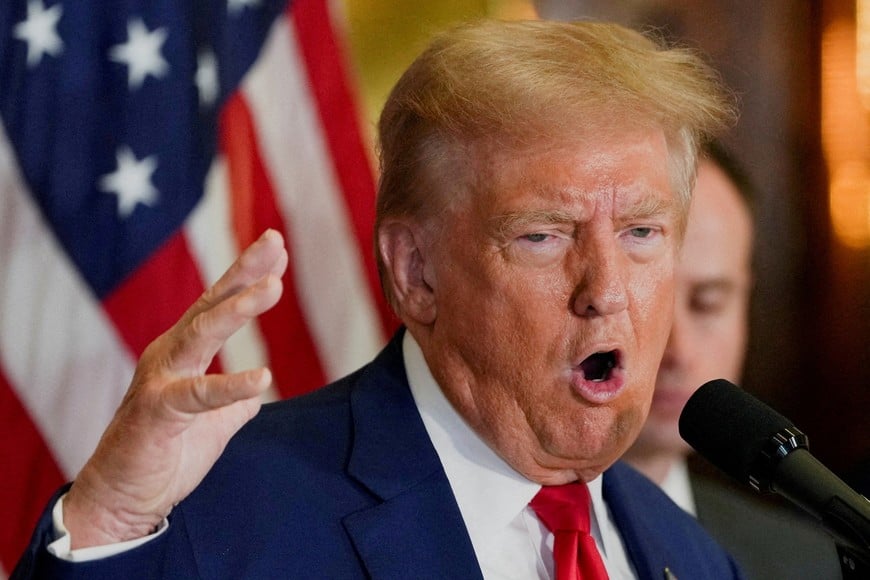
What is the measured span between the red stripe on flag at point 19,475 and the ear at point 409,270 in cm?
100

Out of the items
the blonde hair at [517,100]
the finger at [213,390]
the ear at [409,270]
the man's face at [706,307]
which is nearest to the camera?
the finger at [213,390]

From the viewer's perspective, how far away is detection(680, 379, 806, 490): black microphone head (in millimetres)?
1540

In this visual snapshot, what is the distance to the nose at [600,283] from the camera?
195 cm

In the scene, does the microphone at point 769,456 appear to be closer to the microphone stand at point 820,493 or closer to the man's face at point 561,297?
the microphone stand at point 820,493

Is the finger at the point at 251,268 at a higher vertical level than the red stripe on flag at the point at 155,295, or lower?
higher

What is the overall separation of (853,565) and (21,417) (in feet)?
6.16

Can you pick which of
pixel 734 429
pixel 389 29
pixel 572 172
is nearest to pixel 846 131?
pixel 389 29

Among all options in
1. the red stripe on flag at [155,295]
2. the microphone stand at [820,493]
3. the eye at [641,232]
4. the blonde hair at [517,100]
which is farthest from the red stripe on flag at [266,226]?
the microphone stand at [820,493]

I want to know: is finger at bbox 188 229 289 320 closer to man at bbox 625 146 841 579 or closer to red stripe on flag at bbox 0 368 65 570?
red stripe on flag at bbox 0 368 65 570

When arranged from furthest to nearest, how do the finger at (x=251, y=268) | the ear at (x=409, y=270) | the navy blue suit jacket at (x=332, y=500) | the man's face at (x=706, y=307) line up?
1. the man's face at (x=706, y=307)
2. the ear at (x=409, y=270)
3. the navy blue suit jacket at (x=332, y=500)
4. the finger at (x=251, y=268)

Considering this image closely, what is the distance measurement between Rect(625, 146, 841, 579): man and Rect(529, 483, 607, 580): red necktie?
887 mm

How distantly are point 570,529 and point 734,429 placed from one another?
1.85 ft

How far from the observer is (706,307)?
9.75 feet

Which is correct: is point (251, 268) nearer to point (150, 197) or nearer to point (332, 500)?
point (332, 500)
